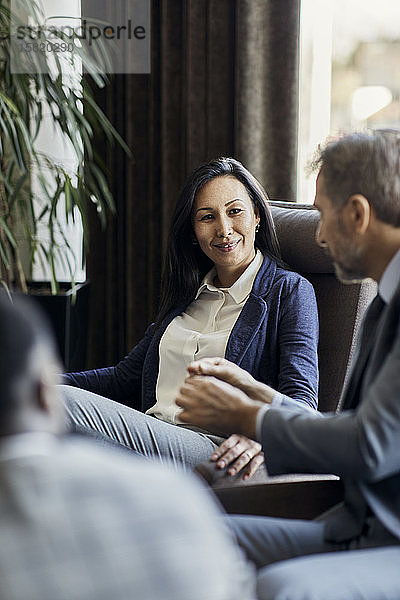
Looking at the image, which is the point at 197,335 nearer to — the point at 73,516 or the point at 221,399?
the point at 221,399

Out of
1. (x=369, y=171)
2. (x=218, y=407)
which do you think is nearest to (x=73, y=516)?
(x=218, y=407)

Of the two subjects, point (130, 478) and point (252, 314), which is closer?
point (130, 478)

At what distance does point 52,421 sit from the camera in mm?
766

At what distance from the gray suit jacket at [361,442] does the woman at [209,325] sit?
0.59 m

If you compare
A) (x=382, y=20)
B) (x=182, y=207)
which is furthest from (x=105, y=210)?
(x=382, y=20)

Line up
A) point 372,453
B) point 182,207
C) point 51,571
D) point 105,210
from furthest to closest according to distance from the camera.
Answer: point 105,210 → point 182,207 → point 372,453 → point 51,571

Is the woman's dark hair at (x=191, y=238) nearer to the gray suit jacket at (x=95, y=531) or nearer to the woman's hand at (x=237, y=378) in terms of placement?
the woman's hand at (x=237, y=378)

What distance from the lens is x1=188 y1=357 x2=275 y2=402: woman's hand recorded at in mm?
1510

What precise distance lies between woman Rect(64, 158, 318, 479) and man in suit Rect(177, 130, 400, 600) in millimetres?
504

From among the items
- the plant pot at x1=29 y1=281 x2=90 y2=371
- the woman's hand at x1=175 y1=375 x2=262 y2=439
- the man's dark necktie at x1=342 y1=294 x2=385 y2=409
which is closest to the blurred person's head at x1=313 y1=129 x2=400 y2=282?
the man's dark necktie at x1=342 y1=294 x2=385 y2=409

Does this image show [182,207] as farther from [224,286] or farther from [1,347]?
[1,347]

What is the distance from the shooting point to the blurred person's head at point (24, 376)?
29.0 inches

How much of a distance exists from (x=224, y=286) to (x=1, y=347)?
154 centimetres

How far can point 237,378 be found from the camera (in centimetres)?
154
